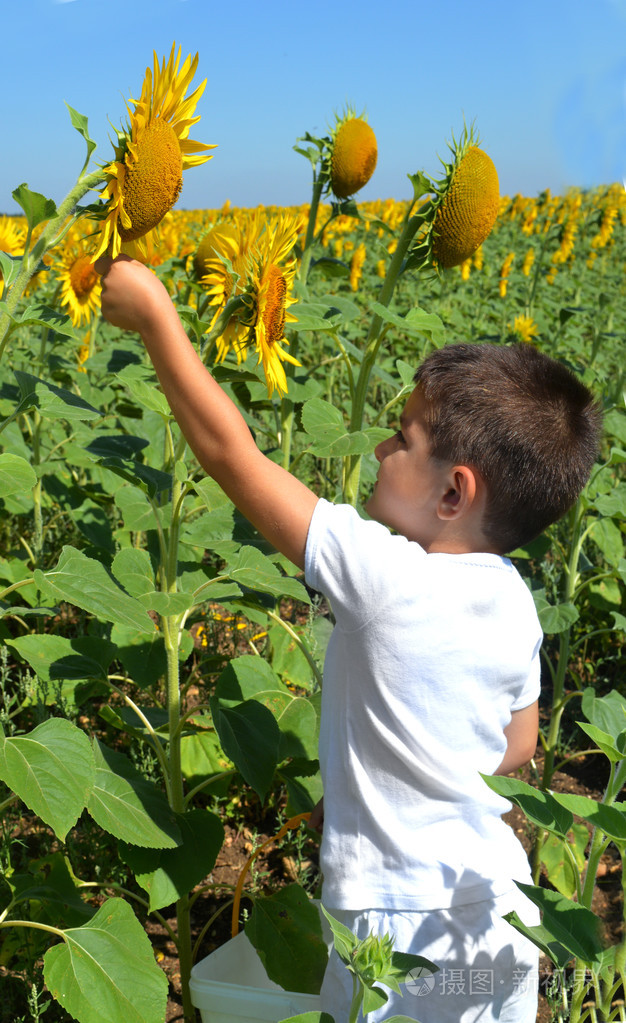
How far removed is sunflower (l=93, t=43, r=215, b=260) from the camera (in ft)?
3.91

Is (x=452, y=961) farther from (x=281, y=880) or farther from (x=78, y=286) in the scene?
(x=78, y=286)

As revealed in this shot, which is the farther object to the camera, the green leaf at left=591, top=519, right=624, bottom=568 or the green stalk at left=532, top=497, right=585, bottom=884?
the green leaf at left=591, top=519, right=624, bottom=568

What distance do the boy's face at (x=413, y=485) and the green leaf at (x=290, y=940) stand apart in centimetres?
75

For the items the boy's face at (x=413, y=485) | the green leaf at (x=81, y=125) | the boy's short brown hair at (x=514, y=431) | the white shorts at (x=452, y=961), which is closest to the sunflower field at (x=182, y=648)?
the green leaf at (x=81, y=125)

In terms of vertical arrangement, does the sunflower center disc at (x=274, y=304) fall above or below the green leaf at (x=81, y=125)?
below

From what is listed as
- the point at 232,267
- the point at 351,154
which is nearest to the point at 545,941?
the point at 232,267

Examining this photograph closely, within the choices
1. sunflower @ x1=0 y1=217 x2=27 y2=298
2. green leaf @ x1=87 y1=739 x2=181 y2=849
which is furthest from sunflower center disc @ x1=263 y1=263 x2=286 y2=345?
sunflower @ x1=0 y1=217 x2=27 y2=298

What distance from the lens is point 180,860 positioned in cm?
155

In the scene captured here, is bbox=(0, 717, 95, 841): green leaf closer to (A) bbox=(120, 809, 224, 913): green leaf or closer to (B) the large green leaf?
(A) bbox=(120, 809, 224, 913): green leaf

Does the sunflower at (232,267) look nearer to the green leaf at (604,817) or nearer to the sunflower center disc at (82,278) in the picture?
the green leaf at (604,817)

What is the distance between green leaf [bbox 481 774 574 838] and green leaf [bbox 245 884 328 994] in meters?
0.67

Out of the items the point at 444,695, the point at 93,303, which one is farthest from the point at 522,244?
the point at 444,695

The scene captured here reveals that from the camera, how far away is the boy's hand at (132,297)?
119 cm

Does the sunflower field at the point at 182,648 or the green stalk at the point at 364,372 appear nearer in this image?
the sunflower field at the point at 182,648
